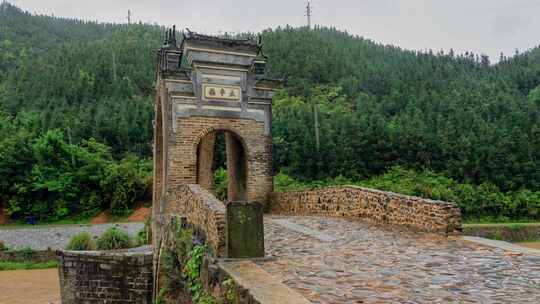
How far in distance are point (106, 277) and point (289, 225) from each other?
4.91 m

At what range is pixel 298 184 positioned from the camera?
32375mm

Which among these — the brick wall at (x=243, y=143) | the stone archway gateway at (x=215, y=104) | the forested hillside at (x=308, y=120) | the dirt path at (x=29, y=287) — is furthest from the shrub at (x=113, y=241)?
the forested hillside at (x=308, y=120)

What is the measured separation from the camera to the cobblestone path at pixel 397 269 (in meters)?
4.00

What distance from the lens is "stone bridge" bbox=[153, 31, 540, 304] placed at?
4.23 metres

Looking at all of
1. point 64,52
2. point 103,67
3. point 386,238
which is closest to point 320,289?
point 386,238

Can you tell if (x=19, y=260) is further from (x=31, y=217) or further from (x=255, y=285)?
(x=255, y=285)

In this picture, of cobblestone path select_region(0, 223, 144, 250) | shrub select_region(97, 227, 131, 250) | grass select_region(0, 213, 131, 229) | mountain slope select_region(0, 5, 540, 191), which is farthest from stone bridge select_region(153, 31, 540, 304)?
mountain slope select_region(0, 5, 540, 191)

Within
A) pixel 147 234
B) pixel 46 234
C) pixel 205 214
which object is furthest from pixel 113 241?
pixel 205 214

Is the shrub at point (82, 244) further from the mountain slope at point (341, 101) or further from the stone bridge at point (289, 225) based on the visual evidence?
the mountain slope at point (341, 101)

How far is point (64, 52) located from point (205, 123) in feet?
210

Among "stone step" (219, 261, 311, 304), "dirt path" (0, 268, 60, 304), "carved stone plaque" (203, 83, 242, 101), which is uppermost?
"carved stone plaque" (203, 83, 242, 101)

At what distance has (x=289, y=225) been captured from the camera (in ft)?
29.2

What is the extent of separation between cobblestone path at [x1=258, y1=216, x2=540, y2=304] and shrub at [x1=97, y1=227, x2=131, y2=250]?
15034 mm

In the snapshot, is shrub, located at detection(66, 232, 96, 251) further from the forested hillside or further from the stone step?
the stone step
